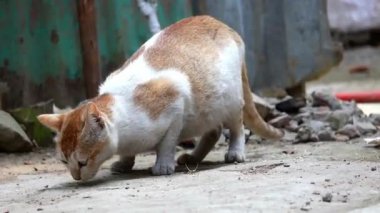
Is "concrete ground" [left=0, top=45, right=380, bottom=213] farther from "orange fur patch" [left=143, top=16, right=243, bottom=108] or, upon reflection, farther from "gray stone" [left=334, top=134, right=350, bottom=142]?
"orange fur patch" [left=143, top=16, right=243, bottom=108]

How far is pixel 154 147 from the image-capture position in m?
4.80

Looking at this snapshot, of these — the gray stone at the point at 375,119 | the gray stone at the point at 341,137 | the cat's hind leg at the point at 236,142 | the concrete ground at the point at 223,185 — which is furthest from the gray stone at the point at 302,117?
the cat's hind leg at the point at 236,142

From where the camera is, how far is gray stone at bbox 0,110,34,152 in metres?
5.93

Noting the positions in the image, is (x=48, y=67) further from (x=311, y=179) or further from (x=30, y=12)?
(x=311, y=179)

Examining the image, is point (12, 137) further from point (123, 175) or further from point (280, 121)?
point (280, 121)

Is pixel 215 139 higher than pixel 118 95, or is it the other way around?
pixel 118 95

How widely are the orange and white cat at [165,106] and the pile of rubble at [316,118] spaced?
1033 millimetres

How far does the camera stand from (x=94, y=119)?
4355mm

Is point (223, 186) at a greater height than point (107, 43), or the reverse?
point (107, 43)

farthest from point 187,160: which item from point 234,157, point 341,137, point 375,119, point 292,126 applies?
point 375,119

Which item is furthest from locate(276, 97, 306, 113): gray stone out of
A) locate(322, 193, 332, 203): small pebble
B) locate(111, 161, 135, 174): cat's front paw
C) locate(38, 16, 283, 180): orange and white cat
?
locate(322, 193, 332, 203): small pebble

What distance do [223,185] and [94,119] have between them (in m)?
0.80

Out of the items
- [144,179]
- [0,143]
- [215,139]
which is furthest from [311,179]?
[0,143]

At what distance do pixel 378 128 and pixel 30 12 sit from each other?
273 cm
